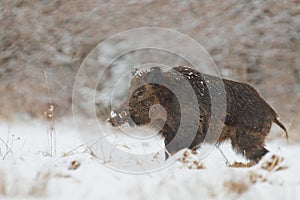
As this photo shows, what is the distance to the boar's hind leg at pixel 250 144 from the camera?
5.79 m

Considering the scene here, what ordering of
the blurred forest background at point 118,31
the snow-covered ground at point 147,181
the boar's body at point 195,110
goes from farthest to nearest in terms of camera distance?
the blurred forest background at point 118,31 < the boar's body at point 195,110 < the snow-covered ground at point 147,181

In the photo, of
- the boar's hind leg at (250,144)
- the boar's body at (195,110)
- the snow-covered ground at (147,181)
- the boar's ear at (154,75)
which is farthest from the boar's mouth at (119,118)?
the boar's hind leg at (250,144)

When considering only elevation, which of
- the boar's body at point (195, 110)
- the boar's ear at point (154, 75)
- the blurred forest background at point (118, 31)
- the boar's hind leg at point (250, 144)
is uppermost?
the boar's ear at point (154, 75)

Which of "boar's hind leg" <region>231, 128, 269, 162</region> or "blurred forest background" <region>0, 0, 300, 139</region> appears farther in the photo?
"blurred forest background" <region>0, 0, 300, 139</region>

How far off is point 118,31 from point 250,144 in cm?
761

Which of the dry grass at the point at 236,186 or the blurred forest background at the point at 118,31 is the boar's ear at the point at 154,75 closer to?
the dry grass at the point at 236,186

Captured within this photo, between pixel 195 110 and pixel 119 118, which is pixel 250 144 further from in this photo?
pixel 119 118

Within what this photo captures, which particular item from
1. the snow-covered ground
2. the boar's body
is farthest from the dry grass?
the boar's body

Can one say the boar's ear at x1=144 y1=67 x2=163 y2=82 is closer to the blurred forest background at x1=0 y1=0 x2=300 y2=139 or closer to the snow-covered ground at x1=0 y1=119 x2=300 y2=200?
the snow-covered ground at x1=0 y1=119 x2=300 y2=200

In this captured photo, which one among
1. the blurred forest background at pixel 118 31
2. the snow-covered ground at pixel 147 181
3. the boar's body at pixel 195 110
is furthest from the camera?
the blurred forest background at pixel 118 31

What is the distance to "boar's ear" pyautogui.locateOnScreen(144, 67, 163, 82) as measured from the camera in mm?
5785

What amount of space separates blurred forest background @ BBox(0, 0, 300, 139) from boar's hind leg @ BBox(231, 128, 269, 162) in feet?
17.3

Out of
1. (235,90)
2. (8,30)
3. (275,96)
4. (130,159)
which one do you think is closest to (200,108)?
(235,90)

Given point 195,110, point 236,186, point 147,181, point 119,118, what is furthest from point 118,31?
point 236,186
